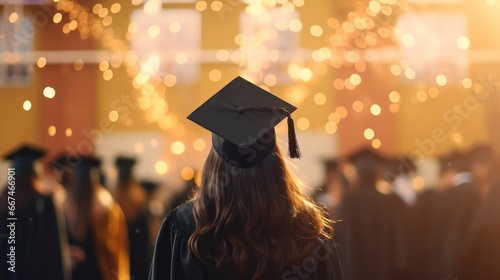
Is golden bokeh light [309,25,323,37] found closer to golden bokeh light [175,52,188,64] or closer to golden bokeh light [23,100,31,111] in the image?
golden bokeh light [175,52,188,64]

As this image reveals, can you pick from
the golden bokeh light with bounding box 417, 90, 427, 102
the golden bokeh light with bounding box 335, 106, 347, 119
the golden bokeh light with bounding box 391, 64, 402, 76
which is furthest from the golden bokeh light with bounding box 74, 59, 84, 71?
the golden bokeh light with bounding box 417, 90, 427, 102

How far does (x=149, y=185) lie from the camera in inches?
170

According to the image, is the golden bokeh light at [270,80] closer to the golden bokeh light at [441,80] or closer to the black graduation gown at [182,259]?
the golden bokeh light at [441,80]

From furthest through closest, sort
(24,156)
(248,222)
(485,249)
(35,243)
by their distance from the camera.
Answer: (24,156)
(35,243)
(485,249)
(248,222)

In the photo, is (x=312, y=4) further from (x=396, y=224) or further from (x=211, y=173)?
(x=211, y=173)

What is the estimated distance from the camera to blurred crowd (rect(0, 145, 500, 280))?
358 cm

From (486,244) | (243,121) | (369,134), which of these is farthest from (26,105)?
(486,244)

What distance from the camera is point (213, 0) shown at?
12.6ft

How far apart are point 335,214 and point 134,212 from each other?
113 cm

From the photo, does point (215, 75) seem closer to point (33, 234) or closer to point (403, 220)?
point (33, 234)

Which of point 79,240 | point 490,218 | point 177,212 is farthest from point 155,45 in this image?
point 177,212

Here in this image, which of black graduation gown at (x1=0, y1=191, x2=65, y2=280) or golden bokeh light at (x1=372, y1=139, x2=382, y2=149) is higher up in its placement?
golden bokeh light at (x1=372, y1=139, x2=382, y2=149)

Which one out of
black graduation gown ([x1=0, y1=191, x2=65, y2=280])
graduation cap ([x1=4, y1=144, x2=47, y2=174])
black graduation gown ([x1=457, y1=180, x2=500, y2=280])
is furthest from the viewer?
graduation cap ([x1=4, y1=144, x2=47, y2=174])

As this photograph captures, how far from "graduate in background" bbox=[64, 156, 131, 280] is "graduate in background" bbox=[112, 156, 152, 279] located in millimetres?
54
